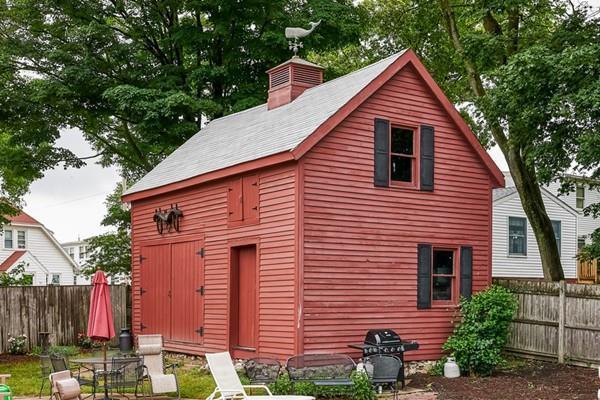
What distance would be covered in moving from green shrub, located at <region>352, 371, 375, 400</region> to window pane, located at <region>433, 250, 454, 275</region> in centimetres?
444

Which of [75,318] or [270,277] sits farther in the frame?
[75,318]

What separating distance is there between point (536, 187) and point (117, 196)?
20913 millimetres

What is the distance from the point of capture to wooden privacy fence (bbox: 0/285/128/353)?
19609 mm

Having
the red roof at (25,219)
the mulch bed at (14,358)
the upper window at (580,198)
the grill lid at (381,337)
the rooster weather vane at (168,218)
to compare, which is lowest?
the mulch bed at (14,358)

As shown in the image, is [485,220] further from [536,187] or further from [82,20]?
[82,20]

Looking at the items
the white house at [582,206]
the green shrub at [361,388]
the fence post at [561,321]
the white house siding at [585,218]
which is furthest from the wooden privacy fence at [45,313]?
the white house siding at [585,218]

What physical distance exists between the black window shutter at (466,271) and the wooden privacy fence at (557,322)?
1244 mm

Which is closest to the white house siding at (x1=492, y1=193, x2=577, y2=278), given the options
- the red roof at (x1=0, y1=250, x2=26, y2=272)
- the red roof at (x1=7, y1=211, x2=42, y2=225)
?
the red roof at (x1=0, y1=250, x2=26, y2=272)

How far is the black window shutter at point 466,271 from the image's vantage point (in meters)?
16.5

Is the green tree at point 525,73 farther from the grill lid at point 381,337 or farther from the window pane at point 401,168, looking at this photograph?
the grill lid at point 381,337

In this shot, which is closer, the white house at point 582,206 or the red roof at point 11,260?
the white house at point 582,206

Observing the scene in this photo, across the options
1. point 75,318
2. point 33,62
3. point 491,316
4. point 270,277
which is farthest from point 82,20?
point 491,316

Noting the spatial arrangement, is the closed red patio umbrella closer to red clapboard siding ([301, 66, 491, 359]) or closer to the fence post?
red clapboard siding ([301, 66, 491, 359])

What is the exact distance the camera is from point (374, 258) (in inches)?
599
